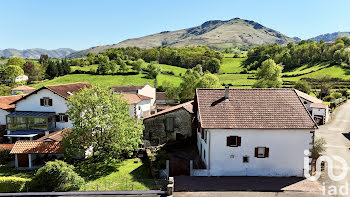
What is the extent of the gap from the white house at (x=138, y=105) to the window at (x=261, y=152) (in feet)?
105

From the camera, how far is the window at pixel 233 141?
2467 cm

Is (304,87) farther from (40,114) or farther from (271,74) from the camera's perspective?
(40,114)

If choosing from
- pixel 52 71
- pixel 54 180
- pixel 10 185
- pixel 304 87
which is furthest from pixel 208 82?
pixel 52 71

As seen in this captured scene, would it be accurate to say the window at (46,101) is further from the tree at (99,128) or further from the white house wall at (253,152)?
the white house wall at (253,152)

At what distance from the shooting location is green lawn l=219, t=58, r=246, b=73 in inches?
5286

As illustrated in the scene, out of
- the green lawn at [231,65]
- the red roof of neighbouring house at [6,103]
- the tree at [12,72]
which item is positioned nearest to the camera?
the red roof of neighbouring house at [6,103]

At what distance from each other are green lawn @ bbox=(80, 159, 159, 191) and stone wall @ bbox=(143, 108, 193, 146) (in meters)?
5.55

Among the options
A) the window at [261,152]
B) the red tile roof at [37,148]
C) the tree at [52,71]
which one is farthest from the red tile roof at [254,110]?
the tree at [52,71]

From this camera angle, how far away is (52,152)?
99.9 ft

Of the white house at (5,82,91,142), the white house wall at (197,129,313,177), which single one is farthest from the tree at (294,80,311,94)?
the white house at (5,82,91,142)

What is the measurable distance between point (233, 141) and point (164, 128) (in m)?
12.6

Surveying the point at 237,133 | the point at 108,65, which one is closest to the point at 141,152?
the point at 237,133

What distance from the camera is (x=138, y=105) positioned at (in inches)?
2218

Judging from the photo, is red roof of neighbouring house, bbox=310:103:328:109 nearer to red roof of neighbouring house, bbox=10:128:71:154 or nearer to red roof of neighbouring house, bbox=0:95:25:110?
red roof of neighbouring house, bbox=10:128:71:154
